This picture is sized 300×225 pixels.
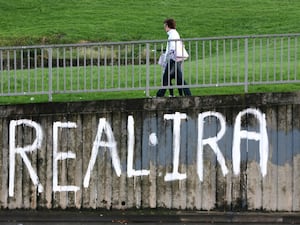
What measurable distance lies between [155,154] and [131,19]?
1665 cm

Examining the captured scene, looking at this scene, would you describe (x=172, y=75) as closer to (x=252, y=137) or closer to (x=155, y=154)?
(x=155, y=154)

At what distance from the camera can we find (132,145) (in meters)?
14.4

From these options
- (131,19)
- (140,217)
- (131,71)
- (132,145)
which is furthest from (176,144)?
(131,19)

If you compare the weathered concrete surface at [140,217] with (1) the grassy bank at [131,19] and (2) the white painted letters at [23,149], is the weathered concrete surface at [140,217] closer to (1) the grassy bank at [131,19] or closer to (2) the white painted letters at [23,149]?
(2) the white painted letters at [23,149]

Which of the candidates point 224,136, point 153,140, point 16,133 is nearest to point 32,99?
point 16,133

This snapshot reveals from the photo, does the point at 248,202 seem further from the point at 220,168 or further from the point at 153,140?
the point at 153,140

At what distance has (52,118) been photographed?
14.6 m

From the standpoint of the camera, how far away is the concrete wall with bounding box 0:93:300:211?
14172 millimetres

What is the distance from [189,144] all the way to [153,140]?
584mm

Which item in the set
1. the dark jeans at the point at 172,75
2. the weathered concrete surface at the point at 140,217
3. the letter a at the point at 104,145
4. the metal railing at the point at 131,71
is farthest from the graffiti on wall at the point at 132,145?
the dark jeans at the point at 172,75

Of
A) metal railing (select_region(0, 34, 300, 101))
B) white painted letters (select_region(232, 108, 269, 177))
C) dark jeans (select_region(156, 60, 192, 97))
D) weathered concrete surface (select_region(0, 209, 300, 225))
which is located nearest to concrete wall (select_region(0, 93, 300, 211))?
white painted letters (select_region(232, 108, 269, 177))

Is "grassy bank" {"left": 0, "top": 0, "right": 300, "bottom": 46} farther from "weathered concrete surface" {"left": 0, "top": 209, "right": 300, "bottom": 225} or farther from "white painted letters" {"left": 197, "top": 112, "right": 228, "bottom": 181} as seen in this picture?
"white painted letters" {"left": 197, "top": 112, "right": 228, "bottom": 181}

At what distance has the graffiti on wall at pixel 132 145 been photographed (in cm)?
1422

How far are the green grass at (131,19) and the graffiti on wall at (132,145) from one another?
10989 mm
